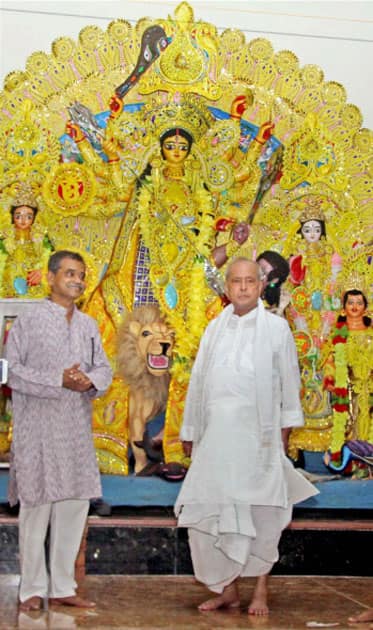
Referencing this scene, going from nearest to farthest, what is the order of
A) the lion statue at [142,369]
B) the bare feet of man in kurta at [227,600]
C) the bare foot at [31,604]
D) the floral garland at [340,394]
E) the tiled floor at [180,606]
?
1. the tiled floor at [180,606]
2. the bare foot at [31,604]
3. the bare feet of man in kurta at [227,600]
4. the lion statue at [142,369]
5. the floral garland at [340,394]

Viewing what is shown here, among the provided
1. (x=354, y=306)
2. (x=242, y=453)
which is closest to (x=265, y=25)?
(x=354, y=306)

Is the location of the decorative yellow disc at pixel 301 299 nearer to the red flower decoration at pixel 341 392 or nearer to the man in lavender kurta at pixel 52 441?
the red flower decoration at pixel 341 392

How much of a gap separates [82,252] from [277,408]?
206cm

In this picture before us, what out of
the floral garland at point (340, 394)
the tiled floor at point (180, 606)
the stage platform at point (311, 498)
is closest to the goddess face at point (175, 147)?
the floral garland at point (340, 394)

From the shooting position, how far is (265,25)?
708 centimetres

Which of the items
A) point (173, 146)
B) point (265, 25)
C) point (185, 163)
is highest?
point (265, 25)

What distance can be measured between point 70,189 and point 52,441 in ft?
6.82

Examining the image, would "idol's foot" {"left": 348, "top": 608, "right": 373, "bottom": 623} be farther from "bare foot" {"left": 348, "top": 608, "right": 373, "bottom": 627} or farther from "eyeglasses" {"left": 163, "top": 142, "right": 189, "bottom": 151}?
"eyeglasses" {"left": 163, "top": 142, "right": 189, "bottom": 151}

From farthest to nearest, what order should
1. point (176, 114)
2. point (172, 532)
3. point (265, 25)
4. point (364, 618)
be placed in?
point (265, 25), point (176, 114), point (172, 532), point (364, 618)

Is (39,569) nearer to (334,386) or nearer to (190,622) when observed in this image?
(190,622)

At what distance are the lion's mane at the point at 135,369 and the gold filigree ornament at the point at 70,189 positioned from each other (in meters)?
0.80

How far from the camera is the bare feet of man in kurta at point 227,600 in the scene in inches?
214

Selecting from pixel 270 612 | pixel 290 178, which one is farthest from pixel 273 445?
pixel 290 178

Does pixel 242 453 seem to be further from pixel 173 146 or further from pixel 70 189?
pixel 173 146
